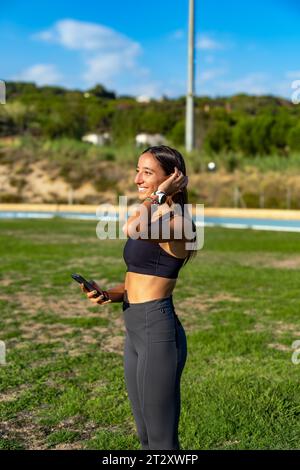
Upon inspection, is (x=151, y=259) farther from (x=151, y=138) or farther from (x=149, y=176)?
(x=151, y=138)

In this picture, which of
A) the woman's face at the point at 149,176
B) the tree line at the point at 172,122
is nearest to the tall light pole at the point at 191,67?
the tree line at the point at 172,122

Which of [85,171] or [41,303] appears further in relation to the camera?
[85,171]

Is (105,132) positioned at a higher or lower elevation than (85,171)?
higher

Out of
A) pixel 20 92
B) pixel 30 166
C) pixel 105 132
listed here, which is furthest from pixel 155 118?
pixel 20 92

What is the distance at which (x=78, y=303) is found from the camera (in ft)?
29.4

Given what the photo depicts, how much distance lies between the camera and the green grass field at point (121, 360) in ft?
14.1

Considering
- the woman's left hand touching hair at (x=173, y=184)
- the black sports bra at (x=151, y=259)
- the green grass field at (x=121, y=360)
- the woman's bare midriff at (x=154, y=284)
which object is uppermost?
the woman's left hand touching hair at (x=173, y=184)

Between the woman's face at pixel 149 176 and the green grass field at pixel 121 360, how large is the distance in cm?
205

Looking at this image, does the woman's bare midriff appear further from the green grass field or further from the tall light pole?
the tall light pole

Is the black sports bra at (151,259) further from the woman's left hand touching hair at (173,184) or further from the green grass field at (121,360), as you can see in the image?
the green grass field at (121,360)

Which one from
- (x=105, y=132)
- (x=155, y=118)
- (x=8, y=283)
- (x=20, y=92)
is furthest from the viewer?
(x=20, y=92)

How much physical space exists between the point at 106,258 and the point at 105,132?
55123mm
